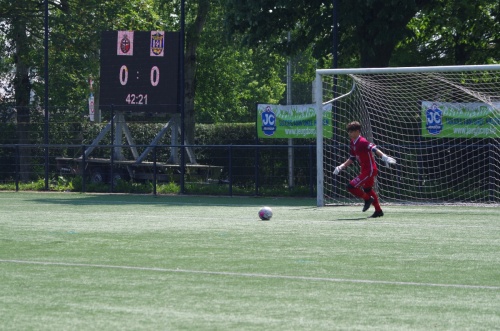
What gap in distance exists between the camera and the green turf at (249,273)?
715cm

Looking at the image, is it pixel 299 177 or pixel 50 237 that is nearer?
pixel 50 237

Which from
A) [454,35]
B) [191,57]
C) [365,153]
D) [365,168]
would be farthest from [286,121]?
[191,57]

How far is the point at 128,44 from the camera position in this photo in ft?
92.4

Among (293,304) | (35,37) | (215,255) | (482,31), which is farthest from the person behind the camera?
(35,37)

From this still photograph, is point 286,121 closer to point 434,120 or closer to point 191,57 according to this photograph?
point 434,120

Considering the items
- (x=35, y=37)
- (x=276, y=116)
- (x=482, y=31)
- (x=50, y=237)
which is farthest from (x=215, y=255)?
(x=35, y=37)

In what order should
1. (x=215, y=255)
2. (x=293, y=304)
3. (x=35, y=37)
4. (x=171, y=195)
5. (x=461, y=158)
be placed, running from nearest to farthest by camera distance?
1. (x=293, y=304)
2. (x=215, y=255)
3. (x=461, y=158)
4. (x=171, y=195)
5. (x=35, y=37)

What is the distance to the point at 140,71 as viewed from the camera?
28.0 m

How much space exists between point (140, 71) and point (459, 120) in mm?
8979

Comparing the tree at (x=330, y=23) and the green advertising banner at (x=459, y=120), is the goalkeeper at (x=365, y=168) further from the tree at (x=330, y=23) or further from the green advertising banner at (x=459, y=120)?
the tree at (x=330, y=23)

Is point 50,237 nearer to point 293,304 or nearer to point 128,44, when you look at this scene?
point 293,304

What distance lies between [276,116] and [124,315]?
2105 centimetres

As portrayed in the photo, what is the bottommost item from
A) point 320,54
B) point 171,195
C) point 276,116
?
point 171,195

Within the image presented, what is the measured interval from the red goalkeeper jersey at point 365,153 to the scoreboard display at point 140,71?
34.4 feet
